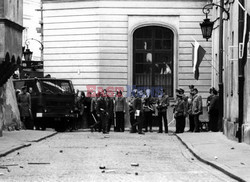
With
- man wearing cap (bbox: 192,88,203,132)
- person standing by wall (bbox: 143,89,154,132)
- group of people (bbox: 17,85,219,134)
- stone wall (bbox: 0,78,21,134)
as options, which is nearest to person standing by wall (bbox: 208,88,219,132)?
group of people (bbox: 17,85,219,134)

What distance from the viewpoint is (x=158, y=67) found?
118ft

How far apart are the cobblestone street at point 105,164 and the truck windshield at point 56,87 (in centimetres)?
1095

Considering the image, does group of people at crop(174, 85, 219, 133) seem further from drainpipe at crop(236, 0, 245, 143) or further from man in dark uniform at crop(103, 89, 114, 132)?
drainpipe at crop(236, 0, 245, 143)

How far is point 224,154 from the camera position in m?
15.9

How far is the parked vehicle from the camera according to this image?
98.6 feet

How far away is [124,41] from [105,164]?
2171 cm

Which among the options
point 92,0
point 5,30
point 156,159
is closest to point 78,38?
point 92,0

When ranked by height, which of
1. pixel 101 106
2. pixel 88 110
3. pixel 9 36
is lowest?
pixel 88 110

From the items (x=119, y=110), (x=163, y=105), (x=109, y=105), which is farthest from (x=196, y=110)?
(x=109, y=105)

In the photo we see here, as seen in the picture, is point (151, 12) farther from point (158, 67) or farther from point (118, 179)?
point (118, 179)

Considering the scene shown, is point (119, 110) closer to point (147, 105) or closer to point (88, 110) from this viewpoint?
point (147, 105)

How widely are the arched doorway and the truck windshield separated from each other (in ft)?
17.9

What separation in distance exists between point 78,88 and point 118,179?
24.0 meters

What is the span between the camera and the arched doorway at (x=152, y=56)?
1404 inches
